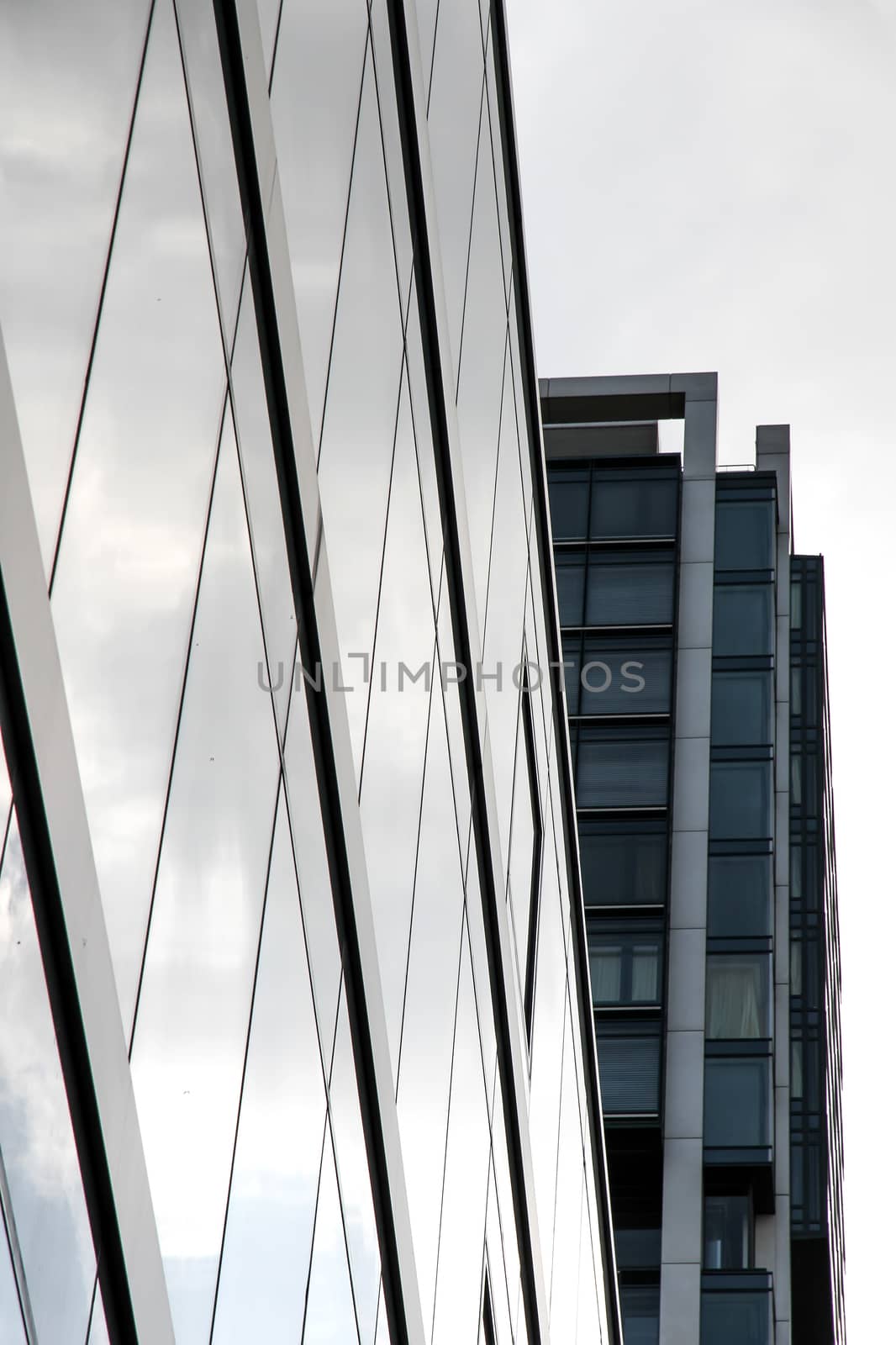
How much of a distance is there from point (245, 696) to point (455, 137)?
11.4 meters

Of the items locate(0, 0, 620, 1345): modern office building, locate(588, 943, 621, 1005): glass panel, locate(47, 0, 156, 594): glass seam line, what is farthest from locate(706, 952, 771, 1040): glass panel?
locate(47, 0, 156, 594): glass seam line

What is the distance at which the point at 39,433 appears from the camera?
21.9ft

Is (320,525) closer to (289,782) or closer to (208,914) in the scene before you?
(289,782)

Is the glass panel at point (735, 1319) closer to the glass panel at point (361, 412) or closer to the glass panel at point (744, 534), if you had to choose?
the glass panel at point (744, 534)

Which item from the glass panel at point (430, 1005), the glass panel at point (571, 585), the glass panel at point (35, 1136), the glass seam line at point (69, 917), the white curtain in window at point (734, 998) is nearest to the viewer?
the glass panel at point (35, 1136)

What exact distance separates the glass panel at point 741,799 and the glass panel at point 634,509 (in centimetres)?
743

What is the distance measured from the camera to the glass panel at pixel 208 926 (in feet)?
25.8

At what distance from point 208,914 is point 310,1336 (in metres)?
3.41

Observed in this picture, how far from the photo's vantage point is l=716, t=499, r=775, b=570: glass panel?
51.4 metres

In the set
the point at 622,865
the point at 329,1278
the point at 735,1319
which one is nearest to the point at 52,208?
the point at 329,1278

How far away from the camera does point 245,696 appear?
9.41 metres

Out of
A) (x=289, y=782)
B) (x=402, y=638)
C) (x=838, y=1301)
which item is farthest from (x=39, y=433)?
Answer: (x=838, y=1301)

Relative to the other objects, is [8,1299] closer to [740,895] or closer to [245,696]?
[245,696]

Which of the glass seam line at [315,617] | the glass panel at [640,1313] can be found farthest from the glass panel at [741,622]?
the glass seam line at [315,617]
